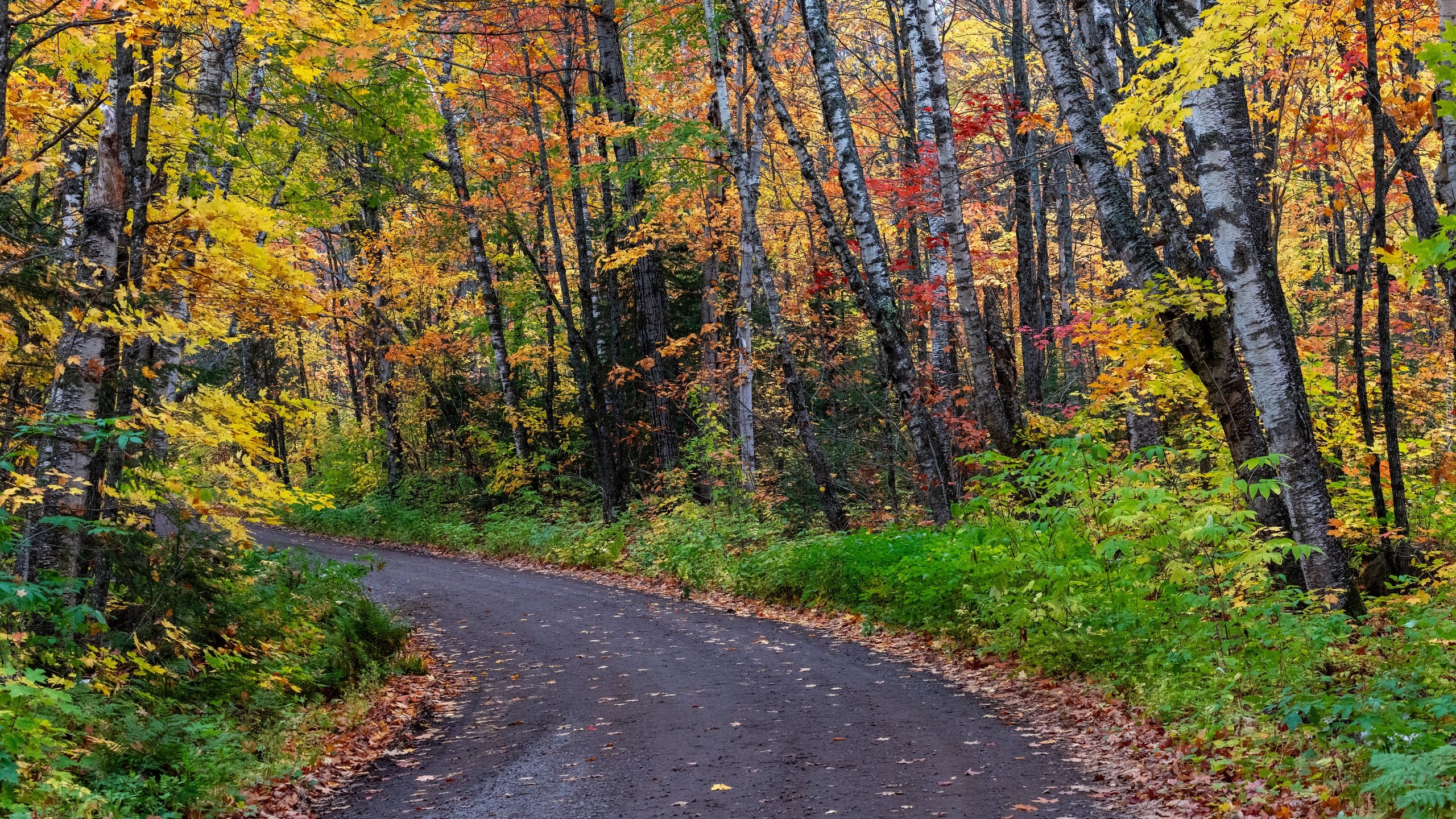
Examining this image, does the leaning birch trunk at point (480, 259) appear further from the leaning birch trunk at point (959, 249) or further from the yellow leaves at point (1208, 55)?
the yellow leaves at point (1208, 55)

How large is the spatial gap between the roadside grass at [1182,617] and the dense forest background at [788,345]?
0.14 feet

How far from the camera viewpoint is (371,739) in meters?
7.62

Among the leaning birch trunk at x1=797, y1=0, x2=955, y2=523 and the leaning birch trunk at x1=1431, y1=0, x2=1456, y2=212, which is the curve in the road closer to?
the leaning birch trunk at x1=797, y1=0, x2=955, y2=523

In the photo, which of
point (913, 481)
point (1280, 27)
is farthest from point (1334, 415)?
Result: point (913, 481)

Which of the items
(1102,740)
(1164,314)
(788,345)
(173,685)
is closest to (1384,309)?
(1164,314)

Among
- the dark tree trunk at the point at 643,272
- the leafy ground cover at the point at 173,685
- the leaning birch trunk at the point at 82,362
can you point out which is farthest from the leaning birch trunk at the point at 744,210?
the leaning birch trunk at the point at 82,362

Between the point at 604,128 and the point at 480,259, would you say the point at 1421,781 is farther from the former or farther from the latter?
the point at 480,259

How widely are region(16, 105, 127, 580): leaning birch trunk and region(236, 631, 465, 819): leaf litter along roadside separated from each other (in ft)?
7.38

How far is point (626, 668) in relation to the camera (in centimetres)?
970

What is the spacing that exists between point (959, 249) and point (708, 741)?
850cm

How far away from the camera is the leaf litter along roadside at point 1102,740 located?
4.77 m

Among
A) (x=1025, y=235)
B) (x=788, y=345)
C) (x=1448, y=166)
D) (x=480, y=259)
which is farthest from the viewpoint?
(x=480, y=259)

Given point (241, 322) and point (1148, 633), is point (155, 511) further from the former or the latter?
point (1148, 633)

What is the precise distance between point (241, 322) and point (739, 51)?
12.9 m
